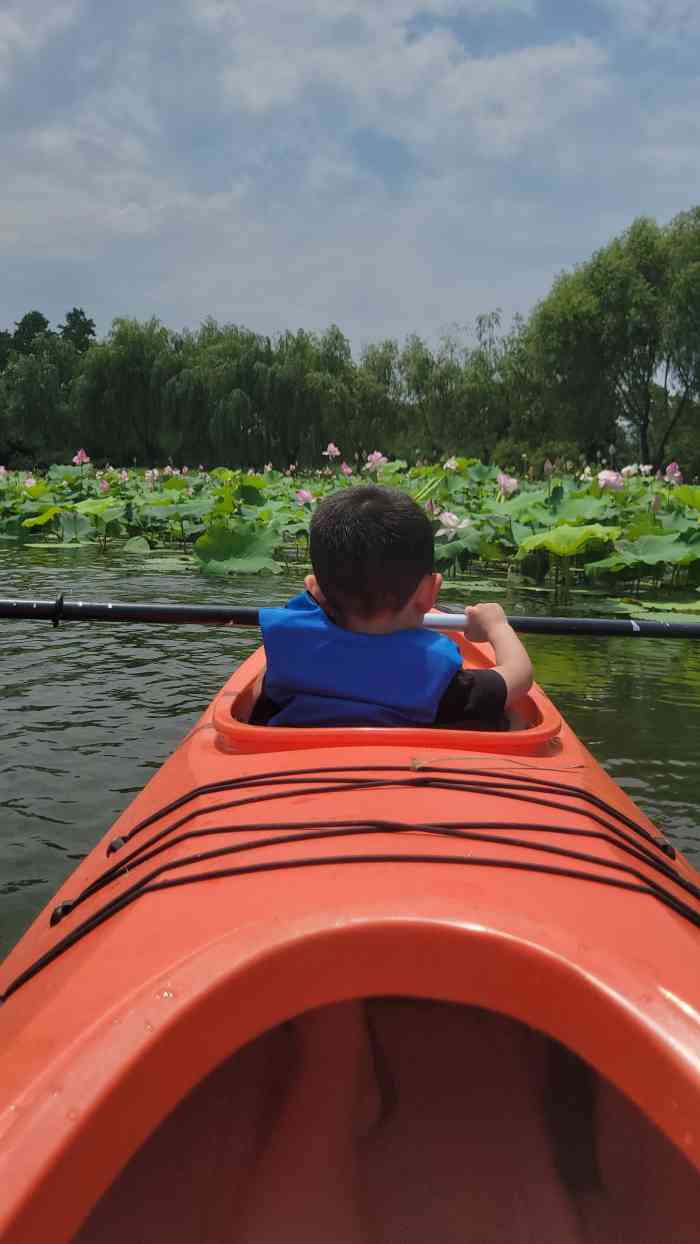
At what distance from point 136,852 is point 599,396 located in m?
30.8

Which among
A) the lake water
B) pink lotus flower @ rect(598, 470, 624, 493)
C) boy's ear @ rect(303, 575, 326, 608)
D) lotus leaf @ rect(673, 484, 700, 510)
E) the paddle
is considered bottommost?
the lake water

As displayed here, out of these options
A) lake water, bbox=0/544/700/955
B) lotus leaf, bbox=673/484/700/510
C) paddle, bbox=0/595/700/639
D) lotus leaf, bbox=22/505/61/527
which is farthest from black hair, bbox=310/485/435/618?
lotus leaf, bbox=22/505/61/527

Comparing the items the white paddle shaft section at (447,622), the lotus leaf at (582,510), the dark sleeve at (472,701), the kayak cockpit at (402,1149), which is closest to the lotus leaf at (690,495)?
the lotus leaf at (582,510)

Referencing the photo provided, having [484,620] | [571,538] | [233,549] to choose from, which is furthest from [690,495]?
[484,620]

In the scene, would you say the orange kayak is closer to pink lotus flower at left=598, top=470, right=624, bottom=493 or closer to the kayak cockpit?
the kayak cockpit

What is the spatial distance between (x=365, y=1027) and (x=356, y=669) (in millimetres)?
703

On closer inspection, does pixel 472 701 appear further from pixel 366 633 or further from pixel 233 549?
pixel 233 549

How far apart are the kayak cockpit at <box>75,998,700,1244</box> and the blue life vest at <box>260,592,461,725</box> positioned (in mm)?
652

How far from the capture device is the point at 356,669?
6.32 feet

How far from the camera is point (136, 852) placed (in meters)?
1.66

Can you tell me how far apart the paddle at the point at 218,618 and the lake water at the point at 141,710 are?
0.45 m

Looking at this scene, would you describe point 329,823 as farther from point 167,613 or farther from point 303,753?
point 167,613

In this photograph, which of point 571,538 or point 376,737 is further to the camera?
point 571,538

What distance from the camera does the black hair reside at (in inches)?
76.5
